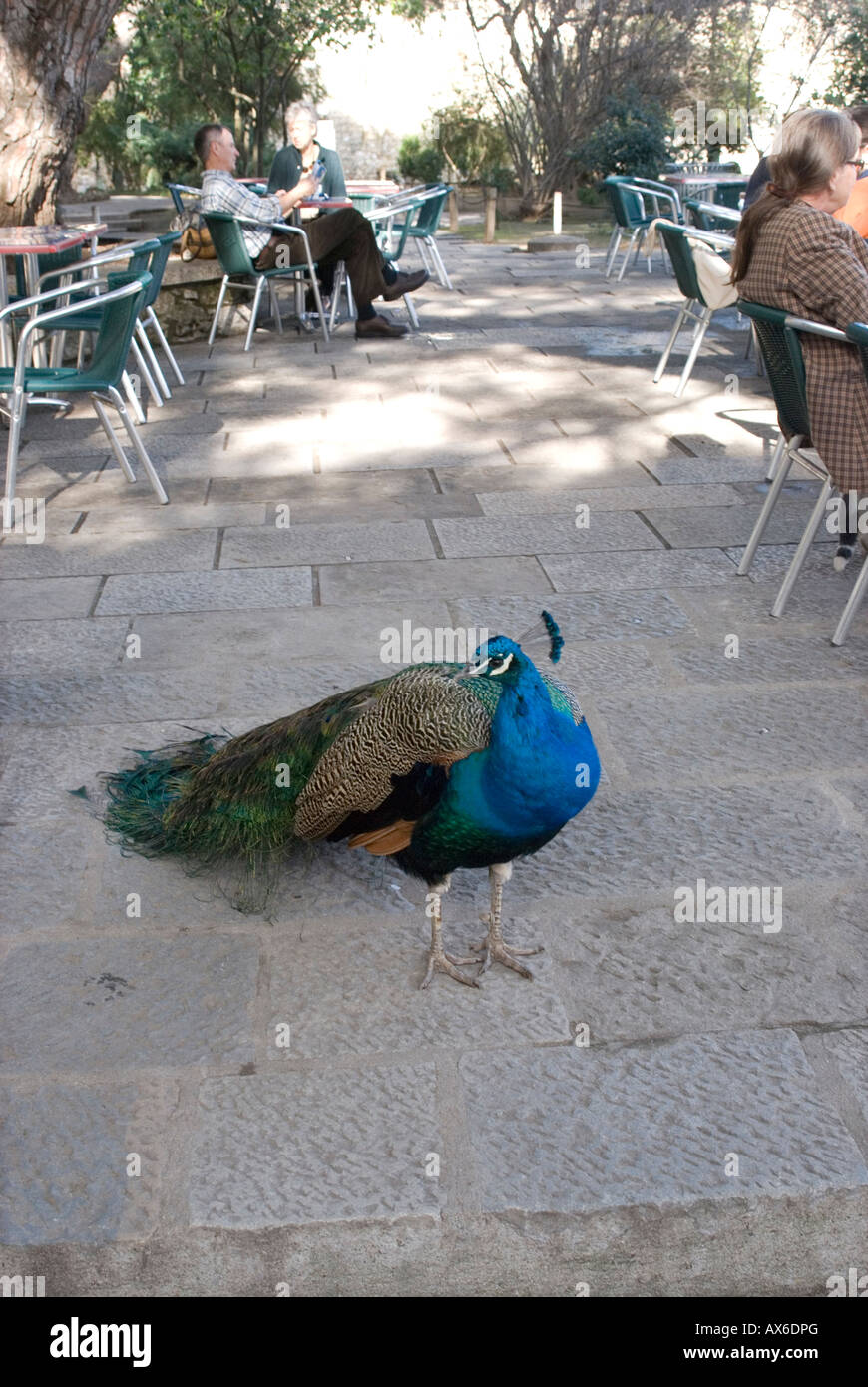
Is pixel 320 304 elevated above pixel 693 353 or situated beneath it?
elevated above

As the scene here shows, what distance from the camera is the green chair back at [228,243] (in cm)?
759

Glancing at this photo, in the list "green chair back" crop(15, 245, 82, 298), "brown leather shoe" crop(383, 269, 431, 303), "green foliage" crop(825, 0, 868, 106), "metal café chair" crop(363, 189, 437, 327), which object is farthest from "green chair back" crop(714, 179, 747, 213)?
"green foliage" crop(825, 0, 868, 106)

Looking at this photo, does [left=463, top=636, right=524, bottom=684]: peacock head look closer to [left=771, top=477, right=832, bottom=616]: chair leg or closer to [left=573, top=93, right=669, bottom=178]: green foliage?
[left=771, top=477, right=832, bottom=616]: chair leg

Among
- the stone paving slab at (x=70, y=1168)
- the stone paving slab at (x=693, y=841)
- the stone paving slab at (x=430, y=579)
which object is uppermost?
the stone paving slab at (x=430, y=579)

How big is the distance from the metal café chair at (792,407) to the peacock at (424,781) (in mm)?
1876

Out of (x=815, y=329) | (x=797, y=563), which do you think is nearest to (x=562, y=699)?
(x=815, y=329)

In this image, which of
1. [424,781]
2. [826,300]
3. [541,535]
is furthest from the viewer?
[541,535]

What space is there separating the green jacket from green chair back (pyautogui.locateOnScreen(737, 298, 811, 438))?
18.3ft

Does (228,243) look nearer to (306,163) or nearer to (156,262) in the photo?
(306,163)

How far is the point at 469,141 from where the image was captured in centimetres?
2025

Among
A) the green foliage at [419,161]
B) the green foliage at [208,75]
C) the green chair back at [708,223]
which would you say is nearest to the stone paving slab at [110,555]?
the green chair back at [708,223]

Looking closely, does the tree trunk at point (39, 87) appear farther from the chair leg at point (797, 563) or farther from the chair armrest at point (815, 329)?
the chair leg at point (797, 563)

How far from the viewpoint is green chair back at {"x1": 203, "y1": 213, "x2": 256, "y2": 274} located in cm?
759

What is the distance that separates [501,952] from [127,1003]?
74 cm
